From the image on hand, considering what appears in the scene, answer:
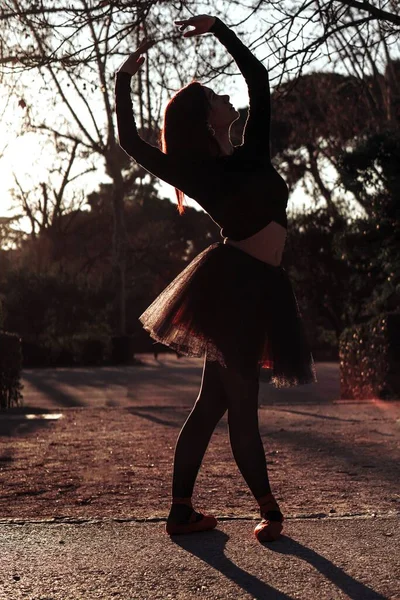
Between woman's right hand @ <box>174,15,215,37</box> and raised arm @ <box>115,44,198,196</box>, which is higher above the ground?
woman's right hand @ <box>174,15,215,37</box>

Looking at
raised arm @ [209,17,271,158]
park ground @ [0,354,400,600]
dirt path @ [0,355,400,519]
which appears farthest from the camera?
dirt path @ [0,355,400,519]

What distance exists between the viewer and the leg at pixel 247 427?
4129mm

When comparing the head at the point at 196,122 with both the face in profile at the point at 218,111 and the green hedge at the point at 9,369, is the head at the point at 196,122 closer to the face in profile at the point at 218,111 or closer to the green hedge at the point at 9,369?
the face in profile at the point at 218,111

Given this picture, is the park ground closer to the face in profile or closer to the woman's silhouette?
the woman's silhouette

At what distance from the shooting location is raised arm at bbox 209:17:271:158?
13.8ft

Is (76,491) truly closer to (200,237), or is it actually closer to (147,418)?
(147,418)

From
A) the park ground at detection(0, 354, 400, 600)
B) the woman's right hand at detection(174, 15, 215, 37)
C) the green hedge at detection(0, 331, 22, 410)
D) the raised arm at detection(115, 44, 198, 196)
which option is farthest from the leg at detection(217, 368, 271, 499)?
the green hedge at detection(0, 331, 22, 410)

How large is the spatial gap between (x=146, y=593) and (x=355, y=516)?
1454 millimetres

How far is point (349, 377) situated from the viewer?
1408cm

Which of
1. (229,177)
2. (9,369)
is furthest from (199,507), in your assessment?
(9,369)

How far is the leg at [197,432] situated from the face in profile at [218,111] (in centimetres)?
100

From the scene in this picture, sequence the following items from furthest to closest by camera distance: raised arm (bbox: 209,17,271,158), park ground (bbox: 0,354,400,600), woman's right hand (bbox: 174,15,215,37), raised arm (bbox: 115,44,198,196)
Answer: woman's right hand (bbox: 174,15,215,37) → raised arm (bbox: 209,17,271,158) → raised arm (bbox: 115,44,198,196) → park ground (bbox: 0,354,400,600)

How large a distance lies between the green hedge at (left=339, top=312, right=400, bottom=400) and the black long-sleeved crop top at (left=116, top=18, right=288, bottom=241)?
7.90 meters

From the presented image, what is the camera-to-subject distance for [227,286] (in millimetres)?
4113
